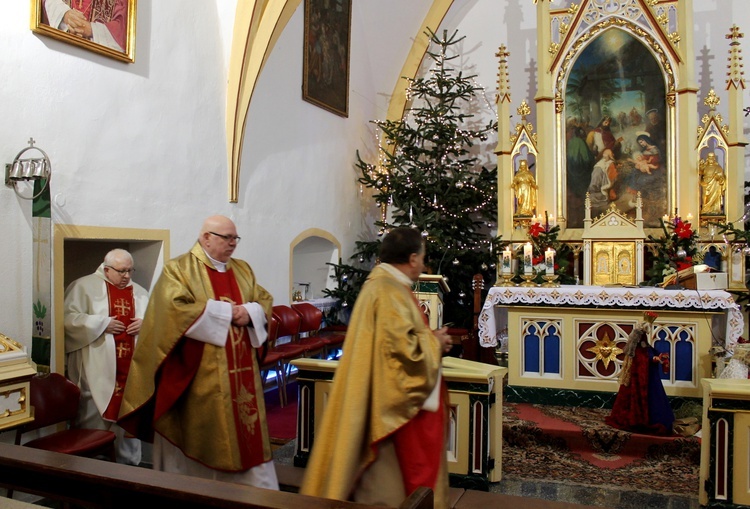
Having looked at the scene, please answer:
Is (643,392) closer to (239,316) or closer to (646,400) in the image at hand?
Result: (646,400)

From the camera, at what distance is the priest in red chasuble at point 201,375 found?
3811mm

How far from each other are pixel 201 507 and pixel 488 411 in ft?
9.27

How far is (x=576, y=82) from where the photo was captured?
894cm

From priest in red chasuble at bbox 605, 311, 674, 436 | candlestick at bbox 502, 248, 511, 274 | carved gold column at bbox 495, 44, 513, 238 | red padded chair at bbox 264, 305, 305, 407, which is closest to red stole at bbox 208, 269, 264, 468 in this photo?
red padded chair at bbox 264, 305, 305, 407

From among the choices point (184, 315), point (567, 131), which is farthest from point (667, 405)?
point (567, 131)

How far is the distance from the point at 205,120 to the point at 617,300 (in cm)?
444

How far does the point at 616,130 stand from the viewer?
28.8ft

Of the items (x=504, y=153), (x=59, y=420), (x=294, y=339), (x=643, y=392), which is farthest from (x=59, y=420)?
(x=504, y=153)

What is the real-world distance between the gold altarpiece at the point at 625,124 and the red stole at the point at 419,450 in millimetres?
5781

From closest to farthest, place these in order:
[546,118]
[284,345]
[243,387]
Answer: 1. [243,387]
2. [284,345]
3. [546,118]

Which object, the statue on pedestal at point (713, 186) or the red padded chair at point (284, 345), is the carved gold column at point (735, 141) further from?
the red padded chair at point (284, 345)

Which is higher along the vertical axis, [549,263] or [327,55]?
[327,55]

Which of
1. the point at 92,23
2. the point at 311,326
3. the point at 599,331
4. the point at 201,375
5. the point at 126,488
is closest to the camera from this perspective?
the point at 126,488

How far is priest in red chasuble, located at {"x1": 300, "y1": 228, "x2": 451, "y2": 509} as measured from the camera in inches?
111
